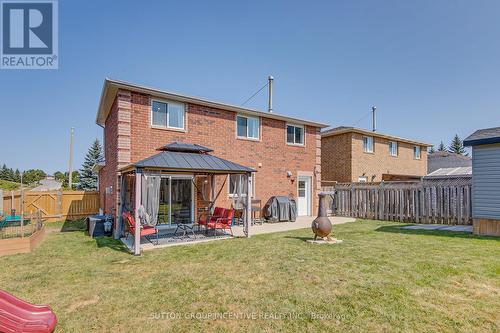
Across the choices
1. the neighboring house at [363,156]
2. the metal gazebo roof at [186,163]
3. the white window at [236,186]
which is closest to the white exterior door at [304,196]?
the neighboring house at [363,156]

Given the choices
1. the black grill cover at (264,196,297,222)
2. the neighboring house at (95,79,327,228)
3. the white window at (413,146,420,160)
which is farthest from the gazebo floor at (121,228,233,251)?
the white window at (413,146,420,160)

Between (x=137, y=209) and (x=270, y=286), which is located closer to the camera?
(x=270, y=286)

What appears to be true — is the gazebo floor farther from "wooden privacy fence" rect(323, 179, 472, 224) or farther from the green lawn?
"wooden privacy fence" rect(323, 179, 472, 224)

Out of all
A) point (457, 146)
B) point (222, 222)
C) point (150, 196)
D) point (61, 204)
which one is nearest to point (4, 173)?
point (61, 204)

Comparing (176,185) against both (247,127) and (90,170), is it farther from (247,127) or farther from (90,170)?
(90,170)

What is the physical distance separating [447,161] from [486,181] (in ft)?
88.0

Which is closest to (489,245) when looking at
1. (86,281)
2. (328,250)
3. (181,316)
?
(328,250)

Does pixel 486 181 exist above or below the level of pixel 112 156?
below

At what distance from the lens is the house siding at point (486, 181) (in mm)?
9438

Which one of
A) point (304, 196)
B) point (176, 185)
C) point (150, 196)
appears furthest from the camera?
point (304, 196)

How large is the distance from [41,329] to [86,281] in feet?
6.94

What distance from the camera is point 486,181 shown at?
380 inches

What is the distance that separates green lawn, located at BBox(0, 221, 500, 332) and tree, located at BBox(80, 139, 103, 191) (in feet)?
93.7

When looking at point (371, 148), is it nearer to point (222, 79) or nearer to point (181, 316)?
point (222, 79)
